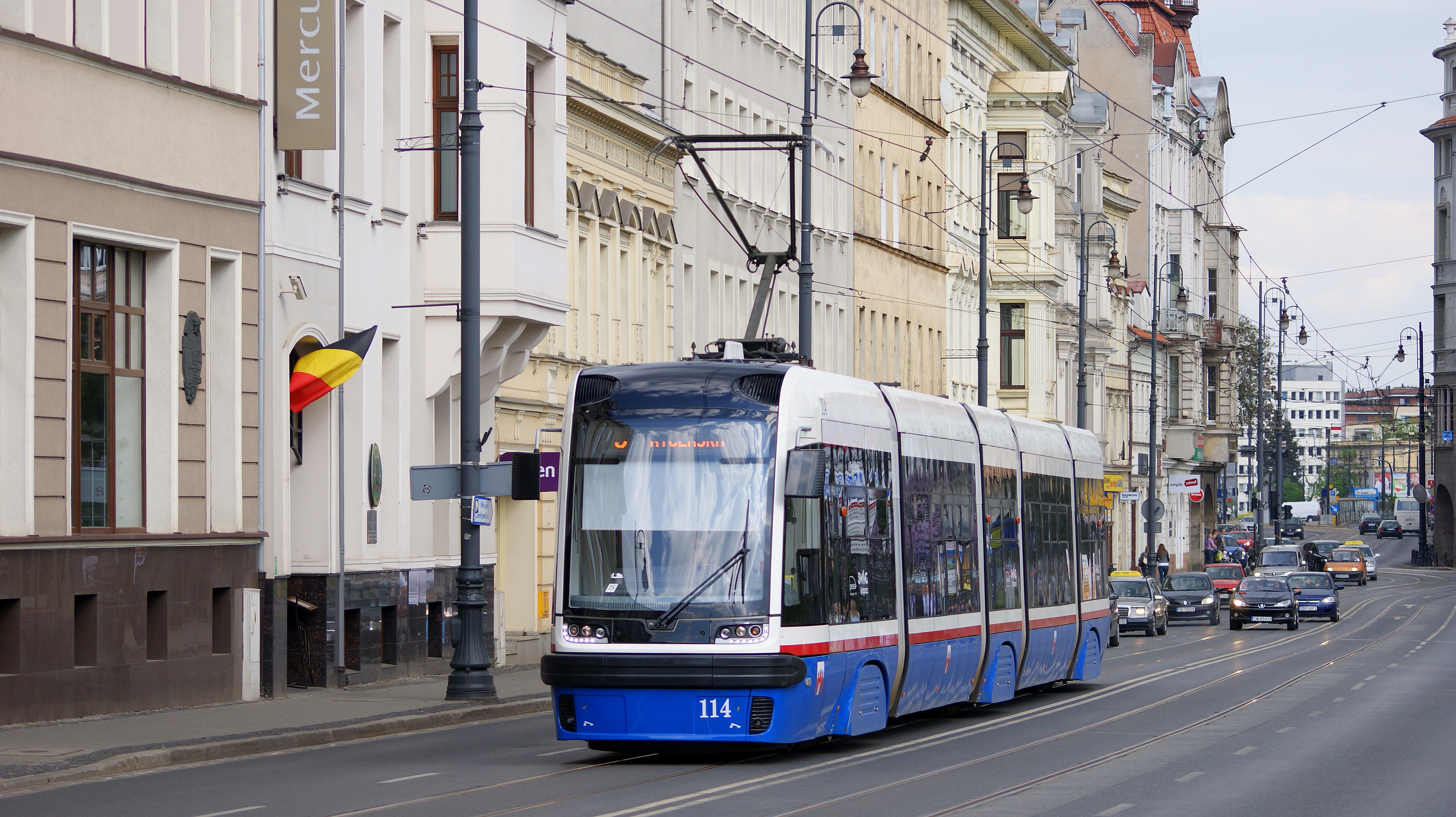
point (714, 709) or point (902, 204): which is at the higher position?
point (902, 204)

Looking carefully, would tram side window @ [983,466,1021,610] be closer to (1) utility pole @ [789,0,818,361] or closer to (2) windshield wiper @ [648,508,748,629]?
(2) windshield wiper @ [648,508,748,629]

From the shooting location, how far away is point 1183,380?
10506 centimetres

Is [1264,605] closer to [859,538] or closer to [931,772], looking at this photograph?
[859,538]

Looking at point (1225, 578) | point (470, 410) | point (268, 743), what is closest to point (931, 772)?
point (268, 743)

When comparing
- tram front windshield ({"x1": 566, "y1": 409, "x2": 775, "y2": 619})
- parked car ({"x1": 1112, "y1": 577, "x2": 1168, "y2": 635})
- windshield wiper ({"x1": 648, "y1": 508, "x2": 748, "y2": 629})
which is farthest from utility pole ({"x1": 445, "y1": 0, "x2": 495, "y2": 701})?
parked car ({"x1": 1112, "y1": 577, "x2": 1168, "y2": 635})

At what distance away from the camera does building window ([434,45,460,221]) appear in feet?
105

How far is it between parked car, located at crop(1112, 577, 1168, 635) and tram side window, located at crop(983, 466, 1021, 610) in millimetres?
28165

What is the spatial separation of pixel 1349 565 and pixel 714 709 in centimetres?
8780

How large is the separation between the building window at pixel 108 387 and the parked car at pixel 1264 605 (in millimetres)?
38198

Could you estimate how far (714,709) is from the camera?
58.6 ft

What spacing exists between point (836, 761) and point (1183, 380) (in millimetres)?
88424

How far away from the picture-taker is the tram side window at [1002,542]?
80.6 ft

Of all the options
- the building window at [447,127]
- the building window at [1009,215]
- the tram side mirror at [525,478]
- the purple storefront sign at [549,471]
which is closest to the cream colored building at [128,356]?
the purple storefront sign at [549,471]

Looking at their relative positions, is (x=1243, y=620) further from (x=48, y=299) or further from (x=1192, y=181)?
(x=1192, y=181)
